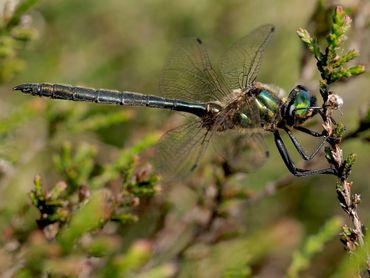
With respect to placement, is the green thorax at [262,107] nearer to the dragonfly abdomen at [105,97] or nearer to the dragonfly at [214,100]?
the dragonfly at [214,100]

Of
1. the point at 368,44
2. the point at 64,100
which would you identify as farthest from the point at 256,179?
the point at 64,100

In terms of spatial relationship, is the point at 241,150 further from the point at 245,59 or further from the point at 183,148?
the point at 245,59

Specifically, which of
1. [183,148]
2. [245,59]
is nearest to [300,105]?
[245,59]

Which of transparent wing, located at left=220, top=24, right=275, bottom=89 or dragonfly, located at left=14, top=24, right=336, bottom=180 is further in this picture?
transparent wing, located at left=220, top=24, right=275, bottom=89

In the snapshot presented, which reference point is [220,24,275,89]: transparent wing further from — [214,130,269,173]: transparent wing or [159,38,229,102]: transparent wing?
[214,130,269,173]: transparent wing

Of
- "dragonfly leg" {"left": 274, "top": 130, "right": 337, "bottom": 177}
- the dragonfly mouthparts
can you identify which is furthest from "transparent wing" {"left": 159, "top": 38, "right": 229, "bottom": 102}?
the dragonfly mouthparts
